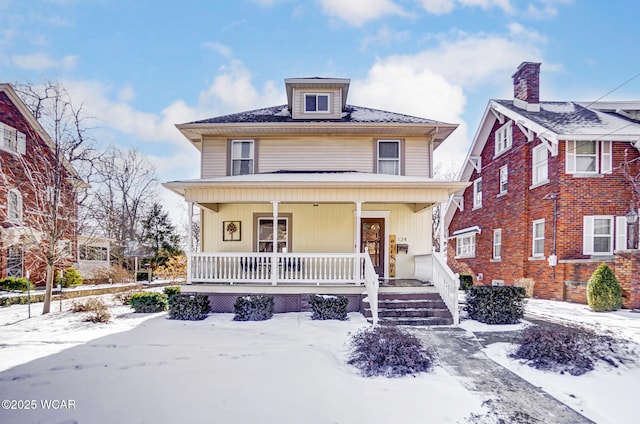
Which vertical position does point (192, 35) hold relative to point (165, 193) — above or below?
above

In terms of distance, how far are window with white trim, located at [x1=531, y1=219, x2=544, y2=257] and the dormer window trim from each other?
935cm

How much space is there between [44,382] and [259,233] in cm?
802

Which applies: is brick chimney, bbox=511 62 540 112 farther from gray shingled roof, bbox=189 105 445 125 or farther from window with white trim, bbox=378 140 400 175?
window with white trim, bbox=378 140 400 175

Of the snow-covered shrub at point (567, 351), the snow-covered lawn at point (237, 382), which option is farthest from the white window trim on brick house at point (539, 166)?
the snow-covered shrub at point (567, 351)

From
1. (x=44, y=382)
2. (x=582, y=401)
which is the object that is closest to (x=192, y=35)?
(x=44, y=382)

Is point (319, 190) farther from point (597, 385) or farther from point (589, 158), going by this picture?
point (589, 158)

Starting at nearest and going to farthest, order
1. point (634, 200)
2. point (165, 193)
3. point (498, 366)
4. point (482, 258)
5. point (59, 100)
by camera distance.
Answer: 1. point (498, 366)
2. point (59, 100)
3. point (634, 200)
4. point (482, 258)
5. point (165, 193)

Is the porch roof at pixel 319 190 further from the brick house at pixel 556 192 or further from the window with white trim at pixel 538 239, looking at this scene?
the window with white trim at pixel 538 239

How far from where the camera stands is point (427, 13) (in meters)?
11.7

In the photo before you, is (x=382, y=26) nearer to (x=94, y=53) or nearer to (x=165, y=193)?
(x=94, y=53)

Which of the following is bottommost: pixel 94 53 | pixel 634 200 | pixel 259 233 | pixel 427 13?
pixel 259 233

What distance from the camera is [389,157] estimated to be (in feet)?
42.7

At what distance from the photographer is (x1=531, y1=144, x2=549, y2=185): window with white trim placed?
13.9 meters

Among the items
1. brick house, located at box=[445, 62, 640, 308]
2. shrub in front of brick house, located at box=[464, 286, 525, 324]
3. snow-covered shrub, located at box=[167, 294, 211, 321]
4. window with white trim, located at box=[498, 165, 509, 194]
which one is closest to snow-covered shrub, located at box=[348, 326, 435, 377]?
shrub in front of brick house, located at box=[464, 286, 525, 324]
